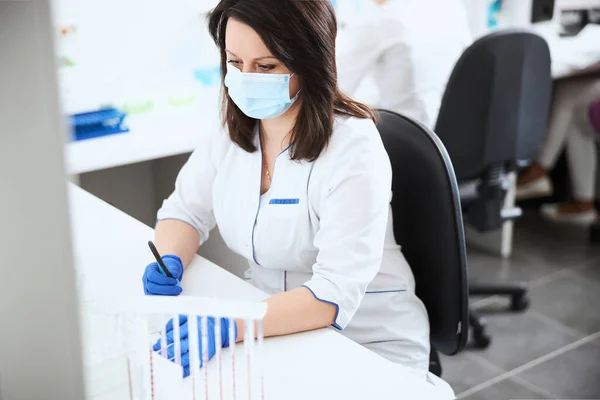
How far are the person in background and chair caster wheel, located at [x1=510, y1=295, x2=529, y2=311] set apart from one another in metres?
0.81

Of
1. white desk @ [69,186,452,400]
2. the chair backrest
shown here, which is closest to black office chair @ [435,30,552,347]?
the chair backrest

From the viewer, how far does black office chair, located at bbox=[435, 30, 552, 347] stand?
2135 mm

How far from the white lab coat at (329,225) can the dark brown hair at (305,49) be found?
0.03 metres

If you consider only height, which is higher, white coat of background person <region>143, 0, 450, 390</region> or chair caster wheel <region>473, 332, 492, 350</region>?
white coat of background person <region>143, 0, 450, 390</region>

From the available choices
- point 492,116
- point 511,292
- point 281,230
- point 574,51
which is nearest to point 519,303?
point 511,292

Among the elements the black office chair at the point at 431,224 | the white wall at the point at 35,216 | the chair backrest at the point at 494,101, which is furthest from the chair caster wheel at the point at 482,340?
the white wall at the point at 35,216

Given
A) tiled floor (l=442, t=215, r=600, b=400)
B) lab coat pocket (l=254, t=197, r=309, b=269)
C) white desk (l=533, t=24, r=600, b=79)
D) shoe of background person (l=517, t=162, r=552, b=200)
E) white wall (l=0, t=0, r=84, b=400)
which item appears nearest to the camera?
white wall (l=0, t=0, r=84, b=400)

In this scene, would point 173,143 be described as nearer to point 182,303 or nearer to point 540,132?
point 540,132

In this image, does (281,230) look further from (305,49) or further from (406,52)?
(406,52)

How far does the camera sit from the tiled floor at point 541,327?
2.17 metres

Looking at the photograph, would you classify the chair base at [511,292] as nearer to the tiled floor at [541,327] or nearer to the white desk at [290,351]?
the tiled floor at [541,327]

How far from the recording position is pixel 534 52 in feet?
7.30

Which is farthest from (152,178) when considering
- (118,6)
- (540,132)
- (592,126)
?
(592,126)

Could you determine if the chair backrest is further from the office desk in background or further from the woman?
the woman
